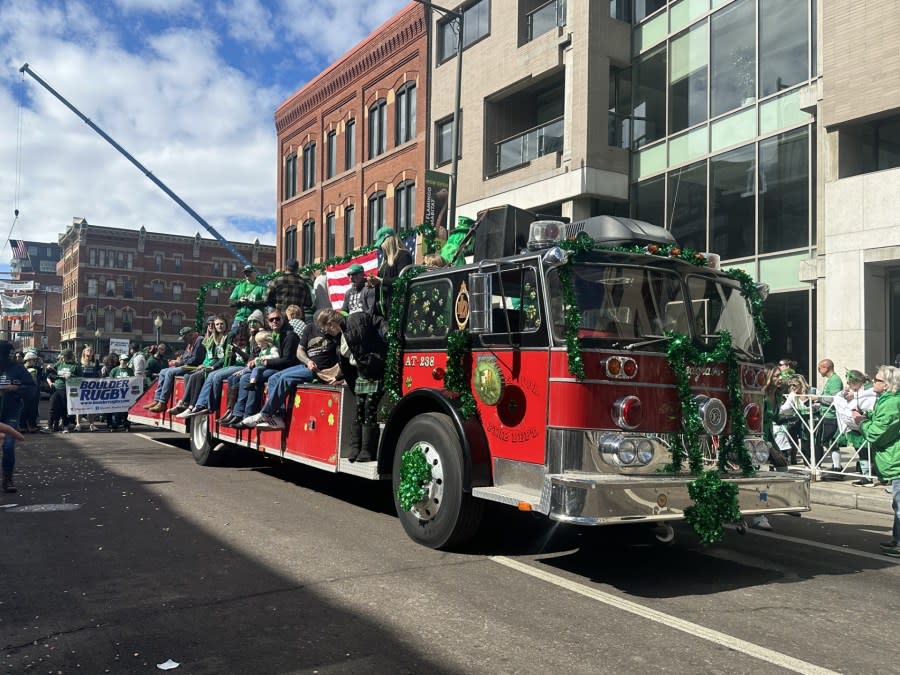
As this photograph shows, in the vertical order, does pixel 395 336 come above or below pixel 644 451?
above

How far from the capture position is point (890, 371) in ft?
22.3

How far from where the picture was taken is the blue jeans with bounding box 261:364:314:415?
869 centimetres

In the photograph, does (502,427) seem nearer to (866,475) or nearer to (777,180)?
(866,475)

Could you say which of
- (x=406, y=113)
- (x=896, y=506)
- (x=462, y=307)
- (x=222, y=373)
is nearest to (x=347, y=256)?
(x=222, y=373)

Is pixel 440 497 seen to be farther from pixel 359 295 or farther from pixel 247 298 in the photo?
pixel 247 298

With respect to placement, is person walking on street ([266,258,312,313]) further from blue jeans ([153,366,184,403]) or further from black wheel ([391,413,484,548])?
black wheel ([391,413,484,548])

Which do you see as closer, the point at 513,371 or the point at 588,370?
the point at 588,370

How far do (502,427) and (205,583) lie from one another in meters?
2.32

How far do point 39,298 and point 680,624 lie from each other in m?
111

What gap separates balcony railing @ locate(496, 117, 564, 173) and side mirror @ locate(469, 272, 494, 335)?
49.0 feet

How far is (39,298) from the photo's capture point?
10106 centimetres

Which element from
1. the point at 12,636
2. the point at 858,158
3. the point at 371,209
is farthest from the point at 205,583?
the point at 371,209

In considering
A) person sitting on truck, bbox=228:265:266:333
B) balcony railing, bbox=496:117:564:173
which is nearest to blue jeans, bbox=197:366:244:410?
person sitting on truck, bbox=228:265:266:333

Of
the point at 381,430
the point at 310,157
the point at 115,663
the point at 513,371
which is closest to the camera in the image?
the point at 115,663
